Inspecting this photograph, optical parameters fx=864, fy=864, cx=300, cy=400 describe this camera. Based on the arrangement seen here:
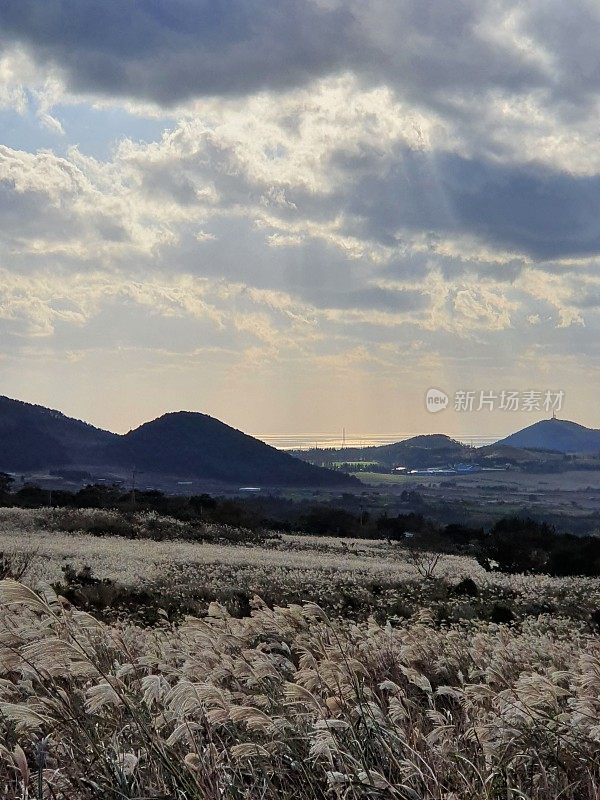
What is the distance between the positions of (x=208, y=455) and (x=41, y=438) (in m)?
32.3

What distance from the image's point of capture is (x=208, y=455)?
172m

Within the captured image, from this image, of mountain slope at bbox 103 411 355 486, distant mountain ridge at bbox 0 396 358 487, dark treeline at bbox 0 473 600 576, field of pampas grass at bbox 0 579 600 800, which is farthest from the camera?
mountain slope at bbox 103 411 355 486

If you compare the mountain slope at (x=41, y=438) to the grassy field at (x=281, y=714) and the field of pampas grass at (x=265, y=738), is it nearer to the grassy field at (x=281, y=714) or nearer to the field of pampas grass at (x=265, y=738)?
the grassy field at (x=281, y=714)

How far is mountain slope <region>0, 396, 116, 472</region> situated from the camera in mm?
161875

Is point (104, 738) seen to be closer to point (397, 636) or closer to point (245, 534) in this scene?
Answer: point (397, 636)

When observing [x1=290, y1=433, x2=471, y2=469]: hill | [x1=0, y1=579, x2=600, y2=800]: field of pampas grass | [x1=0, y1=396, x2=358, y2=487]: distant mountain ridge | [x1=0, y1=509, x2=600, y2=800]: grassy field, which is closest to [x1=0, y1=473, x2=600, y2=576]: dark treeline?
[x1=0, y1=509, x2=600, y2=800]: grassy field

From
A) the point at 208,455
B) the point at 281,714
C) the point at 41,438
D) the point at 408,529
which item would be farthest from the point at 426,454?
the point at 281,714

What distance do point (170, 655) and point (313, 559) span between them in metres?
24.7

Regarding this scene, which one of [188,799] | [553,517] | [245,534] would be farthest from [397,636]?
[553,517]

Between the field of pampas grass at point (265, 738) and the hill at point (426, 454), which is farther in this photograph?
the hill at point (426, 454)

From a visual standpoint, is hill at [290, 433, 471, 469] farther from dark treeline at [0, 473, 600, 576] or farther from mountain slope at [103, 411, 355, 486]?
dark treeline at [0, 473, 600, 576]

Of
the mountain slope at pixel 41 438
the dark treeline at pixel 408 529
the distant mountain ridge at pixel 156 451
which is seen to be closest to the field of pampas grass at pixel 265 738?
the dark treeline at pixel 408 529

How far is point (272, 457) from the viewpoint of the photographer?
170 meters

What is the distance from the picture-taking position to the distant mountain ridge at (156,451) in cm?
16262
